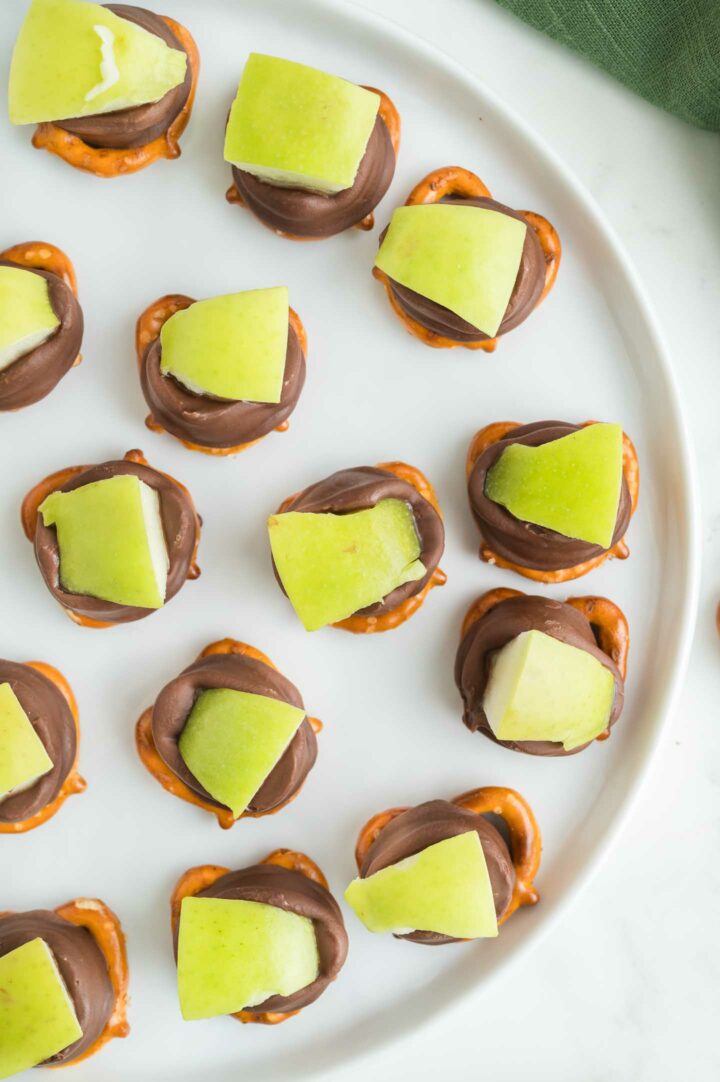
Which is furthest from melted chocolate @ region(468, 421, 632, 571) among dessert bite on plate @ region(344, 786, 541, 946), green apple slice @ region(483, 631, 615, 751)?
dessert bite on plate @ region(344, 786, 541, 946)

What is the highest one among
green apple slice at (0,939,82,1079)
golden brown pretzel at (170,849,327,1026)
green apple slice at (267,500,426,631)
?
green apple slice at (267,500,426,631)

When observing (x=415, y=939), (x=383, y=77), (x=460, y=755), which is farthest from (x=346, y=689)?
(x=383, y=77)

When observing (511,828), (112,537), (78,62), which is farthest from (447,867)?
(78,62)

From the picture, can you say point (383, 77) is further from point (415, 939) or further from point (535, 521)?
point (415, 939)

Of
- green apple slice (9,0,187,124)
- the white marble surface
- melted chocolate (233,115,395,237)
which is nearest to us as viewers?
green apple slice (9,0,187,124)

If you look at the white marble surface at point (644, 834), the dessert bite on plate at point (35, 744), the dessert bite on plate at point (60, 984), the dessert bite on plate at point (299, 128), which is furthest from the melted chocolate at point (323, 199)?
the dessert bite on plate at point (60, 984)

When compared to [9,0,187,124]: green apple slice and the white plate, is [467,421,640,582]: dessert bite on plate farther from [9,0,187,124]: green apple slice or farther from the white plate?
[9,0,187,124]: green apple slice

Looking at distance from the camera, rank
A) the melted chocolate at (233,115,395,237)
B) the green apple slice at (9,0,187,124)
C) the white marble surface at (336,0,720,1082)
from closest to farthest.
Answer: the green apple slice at (9,0,187,124) → the melted chocolate at (233,115,395,237) → the white marble surface at (336,0,720,1082)
